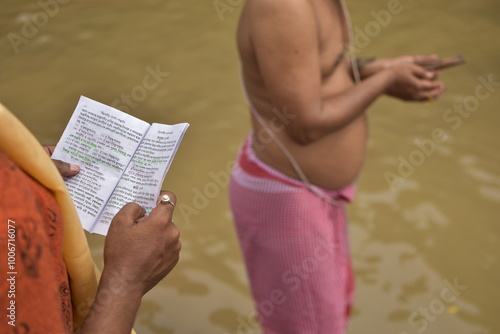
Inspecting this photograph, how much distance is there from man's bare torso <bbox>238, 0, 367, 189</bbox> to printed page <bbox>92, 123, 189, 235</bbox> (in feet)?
0.75

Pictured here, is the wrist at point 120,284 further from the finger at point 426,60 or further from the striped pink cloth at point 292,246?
the finger at point 426,60

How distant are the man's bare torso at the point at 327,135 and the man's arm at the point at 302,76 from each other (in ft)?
0.14

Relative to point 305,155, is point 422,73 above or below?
above

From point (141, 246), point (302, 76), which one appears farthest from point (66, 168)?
point (302, 76)

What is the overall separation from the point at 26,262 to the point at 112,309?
0.81 feet

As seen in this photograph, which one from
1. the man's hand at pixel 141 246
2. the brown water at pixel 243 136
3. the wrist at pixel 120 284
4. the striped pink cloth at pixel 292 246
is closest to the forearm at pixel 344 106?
the striped pink cloth at pixel 292 246

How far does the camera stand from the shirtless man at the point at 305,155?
128 cm

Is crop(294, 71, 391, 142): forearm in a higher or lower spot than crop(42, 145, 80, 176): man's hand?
lower

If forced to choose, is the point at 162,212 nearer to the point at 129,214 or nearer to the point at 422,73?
the point at 129,214

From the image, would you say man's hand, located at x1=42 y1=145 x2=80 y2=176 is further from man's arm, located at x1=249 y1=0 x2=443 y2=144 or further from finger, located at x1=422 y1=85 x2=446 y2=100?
finger, located at x1=422 y1=85 x2=446 y2=100

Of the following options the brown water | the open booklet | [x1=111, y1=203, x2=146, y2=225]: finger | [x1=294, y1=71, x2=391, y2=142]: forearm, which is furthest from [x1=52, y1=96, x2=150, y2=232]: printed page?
the brown water

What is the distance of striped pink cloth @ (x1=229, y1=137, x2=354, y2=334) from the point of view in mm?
1423

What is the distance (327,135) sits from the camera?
1410mm

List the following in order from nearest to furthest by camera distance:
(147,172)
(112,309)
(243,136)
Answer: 1. (112,309)
2. (147,172)
3. (243,136)
